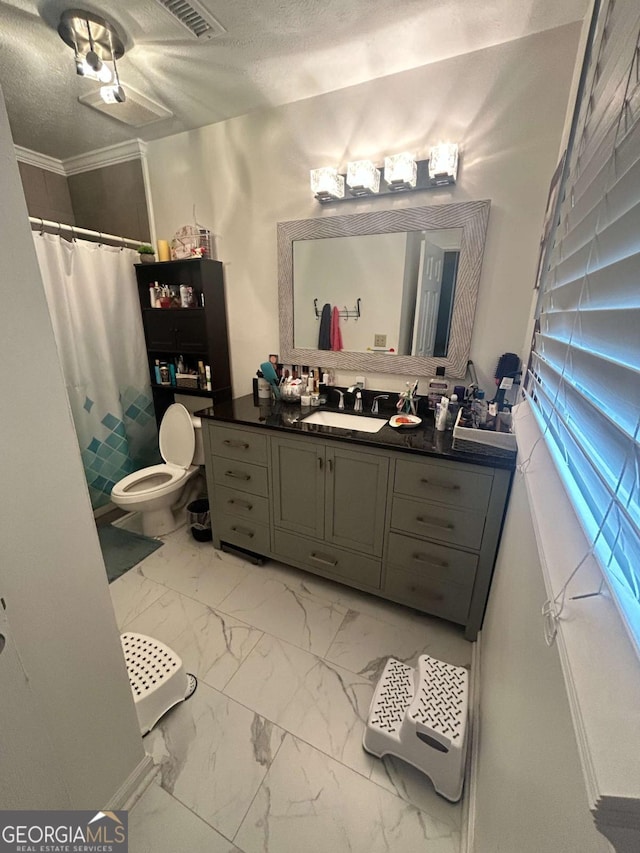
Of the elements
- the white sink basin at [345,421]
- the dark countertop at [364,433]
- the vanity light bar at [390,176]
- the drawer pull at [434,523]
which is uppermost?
the vanity light bar at [390,176]

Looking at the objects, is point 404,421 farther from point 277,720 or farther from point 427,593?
point 277,720

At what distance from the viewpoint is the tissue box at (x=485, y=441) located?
4.24 ft

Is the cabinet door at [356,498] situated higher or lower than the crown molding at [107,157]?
lower

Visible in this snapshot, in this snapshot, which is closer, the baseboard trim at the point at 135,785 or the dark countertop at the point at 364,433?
the baseboard trim at the point at 135,785

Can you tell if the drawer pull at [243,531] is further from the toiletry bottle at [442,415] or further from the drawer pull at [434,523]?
the toiletry bottle at [442,415]

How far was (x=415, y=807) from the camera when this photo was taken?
1.01 m

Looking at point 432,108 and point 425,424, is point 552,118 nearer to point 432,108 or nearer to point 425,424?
point 432,108

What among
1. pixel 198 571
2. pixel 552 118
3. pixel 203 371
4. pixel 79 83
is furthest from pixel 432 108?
pixel 198 571

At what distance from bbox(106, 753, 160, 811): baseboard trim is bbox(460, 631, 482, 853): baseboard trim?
0.93 meters

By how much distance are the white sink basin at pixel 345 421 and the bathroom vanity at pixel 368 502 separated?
11 centimetres

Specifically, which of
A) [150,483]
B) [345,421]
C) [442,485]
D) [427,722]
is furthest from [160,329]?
[427,722]

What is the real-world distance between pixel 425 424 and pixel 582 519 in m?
1.15

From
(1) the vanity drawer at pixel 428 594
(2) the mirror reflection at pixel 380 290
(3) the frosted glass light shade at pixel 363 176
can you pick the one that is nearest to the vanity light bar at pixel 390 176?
(3) the frosted glass light shade at pixel 363 176

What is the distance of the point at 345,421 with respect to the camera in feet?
6.20
